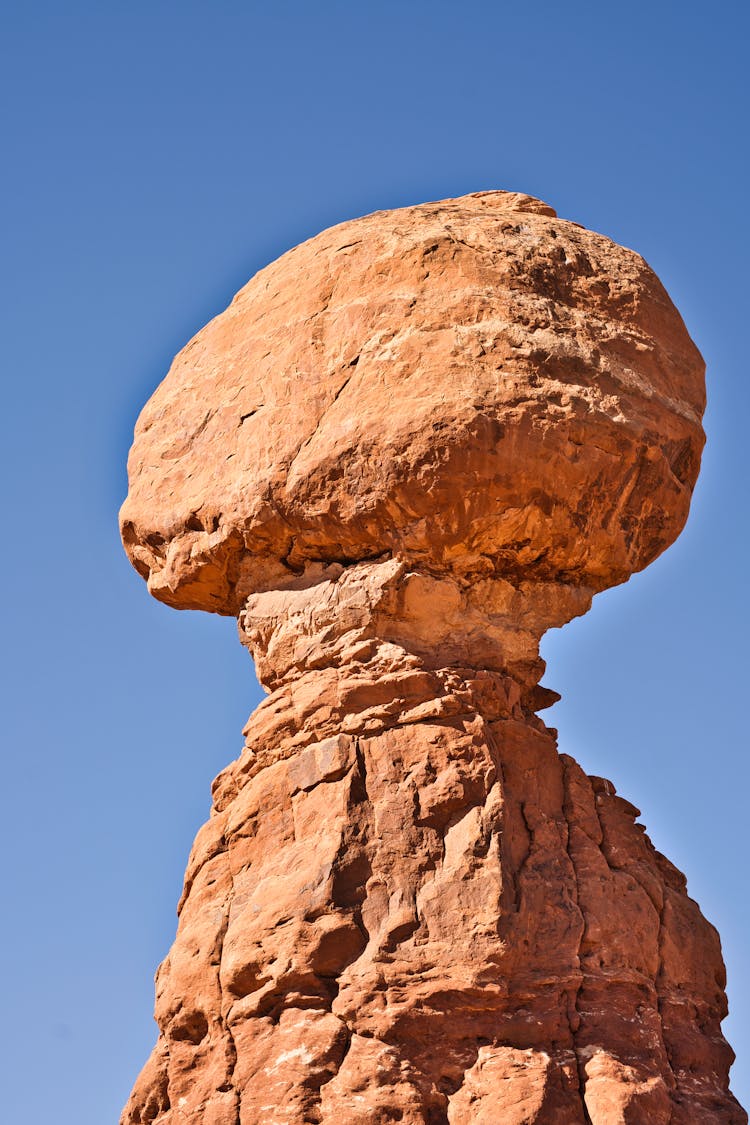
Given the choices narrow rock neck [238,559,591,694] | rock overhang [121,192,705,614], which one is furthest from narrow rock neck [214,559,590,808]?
rock overhang [121,192,705,614]

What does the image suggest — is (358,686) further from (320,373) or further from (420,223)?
(420,223)

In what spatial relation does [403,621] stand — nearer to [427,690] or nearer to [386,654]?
[386,654]

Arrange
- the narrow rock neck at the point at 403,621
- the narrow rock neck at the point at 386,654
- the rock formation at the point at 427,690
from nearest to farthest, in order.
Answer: the rock formation at the point at 427,690, the narrow rock neck at the point at 386,654, the narrow rock neck at the point at 403,621

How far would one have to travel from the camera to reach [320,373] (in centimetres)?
1440

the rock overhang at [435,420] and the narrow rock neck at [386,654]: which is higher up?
the rock overhang at [435,420]

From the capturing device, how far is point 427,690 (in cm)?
1352

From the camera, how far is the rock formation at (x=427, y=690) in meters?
12.5

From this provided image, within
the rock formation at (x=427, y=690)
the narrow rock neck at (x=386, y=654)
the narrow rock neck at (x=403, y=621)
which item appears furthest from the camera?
the narrow rock neck at (x=403, y=621)

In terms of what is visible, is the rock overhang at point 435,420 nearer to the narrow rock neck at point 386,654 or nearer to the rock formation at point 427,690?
the rock formation at point 427,690

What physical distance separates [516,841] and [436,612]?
1.71 meters

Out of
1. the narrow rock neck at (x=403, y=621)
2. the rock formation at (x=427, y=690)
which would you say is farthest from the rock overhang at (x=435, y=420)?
the narrow rock neck at (x=403, y=621)

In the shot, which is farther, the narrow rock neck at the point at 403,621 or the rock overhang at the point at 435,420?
the narrow rock neck at the point at 403,621

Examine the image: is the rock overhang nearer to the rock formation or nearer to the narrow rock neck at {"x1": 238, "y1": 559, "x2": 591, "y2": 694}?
the rock formation

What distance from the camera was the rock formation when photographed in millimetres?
12523
